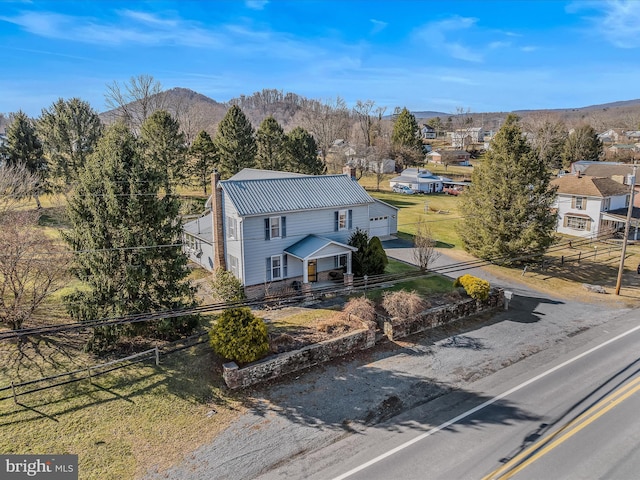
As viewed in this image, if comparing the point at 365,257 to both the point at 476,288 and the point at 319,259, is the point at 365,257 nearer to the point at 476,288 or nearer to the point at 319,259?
the point at 319,259

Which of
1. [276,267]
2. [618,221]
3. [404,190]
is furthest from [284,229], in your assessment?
[404,190]

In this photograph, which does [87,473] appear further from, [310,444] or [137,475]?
[310,444]

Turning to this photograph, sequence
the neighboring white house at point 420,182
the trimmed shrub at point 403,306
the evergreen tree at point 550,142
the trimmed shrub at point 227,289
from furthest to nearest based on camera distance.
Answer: the evergreen tree at point 550,142 < the neighboring white house at point 420,182 < the trimmed shrub at point 227,289 < the trimmed shrub at point 403,306

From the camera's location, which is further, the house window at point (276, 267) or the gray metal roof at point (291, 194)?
the house window at point (276, 267)

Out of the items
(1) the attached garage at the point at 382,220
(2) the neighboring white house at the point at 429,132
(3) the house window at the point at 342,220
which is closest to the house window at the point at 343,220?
(3) the house window at the point at 342,220

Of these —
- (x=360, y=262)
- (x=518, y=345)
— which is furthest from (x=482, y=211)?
(x=518, y=345)

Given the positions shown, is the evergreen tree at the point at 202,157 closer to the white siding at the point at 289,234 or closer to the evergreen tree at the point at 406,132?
the white siding at the point at 289,234

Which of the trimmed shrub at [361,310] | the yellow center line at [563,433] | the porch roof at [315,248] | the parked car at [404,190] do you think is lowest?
the yellow center line at [563,433]
